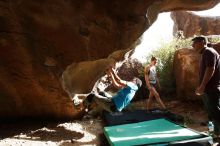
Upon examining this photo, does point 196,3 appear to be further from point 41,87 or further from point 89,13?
point 41,87

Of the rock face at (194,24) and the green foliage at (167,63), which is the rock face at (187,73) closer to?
the green foliage at (167,63)

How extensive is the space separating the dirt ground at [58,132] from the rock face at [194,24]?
9094 millimetres

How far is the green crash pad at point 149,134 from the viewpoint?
486cm

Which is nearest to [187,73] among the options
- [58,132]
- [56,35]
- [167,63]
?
[167,63]

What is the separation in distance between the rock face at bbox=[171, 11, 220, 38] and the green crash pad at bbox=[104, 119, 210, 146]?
1095cm

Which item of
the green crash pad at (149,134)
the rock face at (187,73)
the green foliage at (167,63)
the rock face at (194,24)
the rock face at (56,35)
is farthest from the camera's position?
the rock face at (194,24)

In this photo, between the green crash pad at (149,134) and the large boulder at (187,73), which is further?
the large boulder at (187,73)

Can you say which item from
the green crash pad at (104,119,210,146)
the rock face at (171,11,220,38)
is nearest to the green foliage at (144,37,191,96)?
the rock face at (171,11,220,38)

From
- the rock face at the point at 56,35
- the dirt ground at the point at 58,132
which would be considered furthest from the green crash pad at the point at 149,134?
the rock face at the point at 56,35

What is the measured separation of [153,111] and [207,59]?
346cm

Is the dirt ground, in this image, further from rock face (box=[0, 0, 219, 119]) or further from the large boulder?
the large boulder

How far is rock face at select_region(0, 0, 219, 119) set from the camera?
19.4ft

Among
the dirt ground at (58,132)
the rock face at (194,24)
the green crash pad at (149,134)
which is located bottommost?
the dirt ground at (58,132)

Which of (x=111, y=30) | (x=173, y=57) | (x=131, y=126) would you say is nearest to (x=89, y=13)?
(x=111, y=30)
